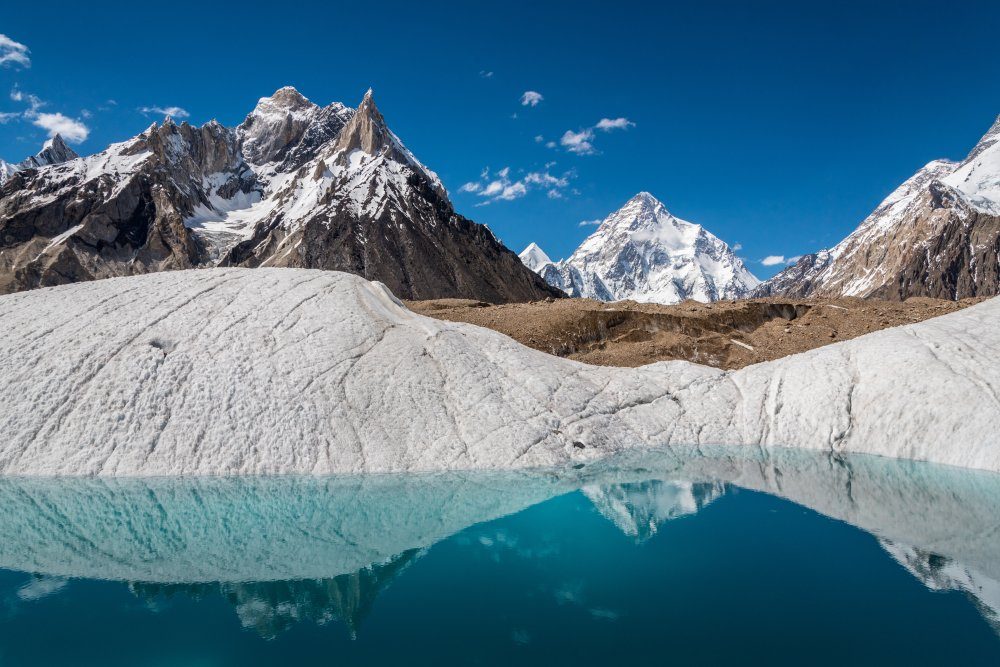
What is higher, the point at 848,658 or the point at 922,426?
the point at 922,426

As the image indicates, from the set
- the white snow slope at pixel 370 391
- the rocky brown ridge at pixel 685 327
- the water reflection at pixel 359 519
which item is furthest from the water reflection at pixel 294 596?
the rocky brown ridge at pixel 685 327

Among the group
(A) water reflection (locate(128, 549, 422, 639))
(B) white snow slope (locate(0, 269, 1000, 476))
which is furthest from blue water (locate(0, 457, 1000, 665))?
(B) white snow slope (locate(0, 269, 1000, 476))

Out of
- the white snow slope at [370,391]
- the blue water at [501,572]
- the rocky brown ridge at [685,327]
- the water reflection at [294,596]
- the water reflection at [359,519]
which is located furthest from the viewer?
the rocky brown ridge at [685,327]

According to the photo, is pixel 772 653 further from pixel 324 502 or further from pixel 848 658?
pixel 324 502

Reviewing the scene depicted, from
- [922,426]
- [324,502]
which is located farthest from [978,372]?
[324,502]

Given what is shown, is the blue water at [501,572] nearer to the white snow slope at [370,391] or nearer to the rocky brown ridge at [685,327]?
the white snow slope at [370,391]

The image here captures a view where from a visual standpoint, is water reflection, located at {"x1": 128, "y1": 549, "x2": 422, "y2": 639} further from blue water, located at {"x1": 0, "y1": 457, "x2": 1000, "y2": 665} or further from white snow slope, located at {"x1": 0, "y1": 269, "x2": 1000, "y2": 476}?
white snow slope, located at {"x1": 0, "y1": 269, "x2": 1000, "y2": 476}
